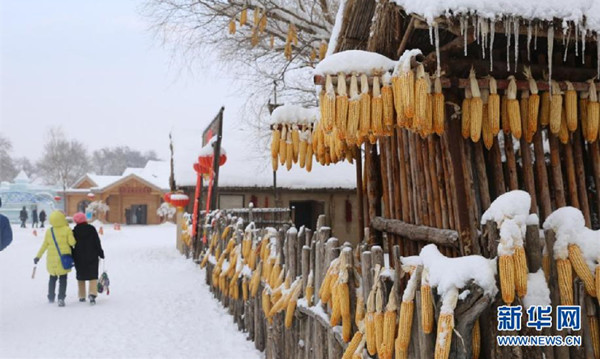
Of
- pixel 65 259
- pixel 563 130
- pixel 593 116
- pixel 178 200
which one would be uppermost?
pixel 593 116

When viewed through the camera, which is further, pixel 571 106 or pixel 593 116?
pixel 593 116

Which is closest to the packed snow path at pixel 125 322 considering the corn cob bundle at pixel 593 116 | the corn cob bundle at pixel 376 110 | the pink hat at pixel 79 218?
the pink hat at pixel 79 218

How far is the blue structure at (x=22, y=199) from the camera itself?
137 ft

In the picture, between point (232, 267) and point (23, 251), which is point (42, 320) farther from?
point (23, 251)

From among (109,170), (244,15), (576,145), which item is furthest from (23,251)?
(109,170)

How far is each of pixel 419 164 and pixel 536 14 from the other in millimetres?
2068

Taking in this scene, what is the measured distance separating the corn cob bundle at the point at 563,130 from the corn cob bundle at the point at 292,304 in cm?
334

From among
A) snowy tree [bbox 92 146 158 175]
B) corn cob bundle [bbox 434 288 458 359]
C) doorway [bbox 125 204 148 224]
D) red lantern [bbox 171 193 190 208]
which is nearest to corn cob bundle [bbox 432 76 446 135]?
corn cob bundle [bbox 434 288 458 359]

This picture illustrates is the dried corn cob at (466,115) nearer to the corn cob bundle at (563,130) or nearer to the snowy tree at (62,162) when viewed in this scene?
the corn cob bundle at (563,130)

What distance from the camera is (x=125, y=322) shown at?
7773mm

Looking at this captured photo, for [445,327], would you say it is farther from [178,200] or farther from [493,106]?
[178,200]

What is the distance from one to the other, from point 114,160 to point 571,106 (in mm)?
105108

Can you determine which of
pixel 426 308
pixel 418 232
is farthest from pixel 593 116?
pixel 426 308

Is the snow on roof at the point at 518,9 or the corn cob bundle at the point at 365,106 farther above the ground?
the snow on roof at the point at 518,9
